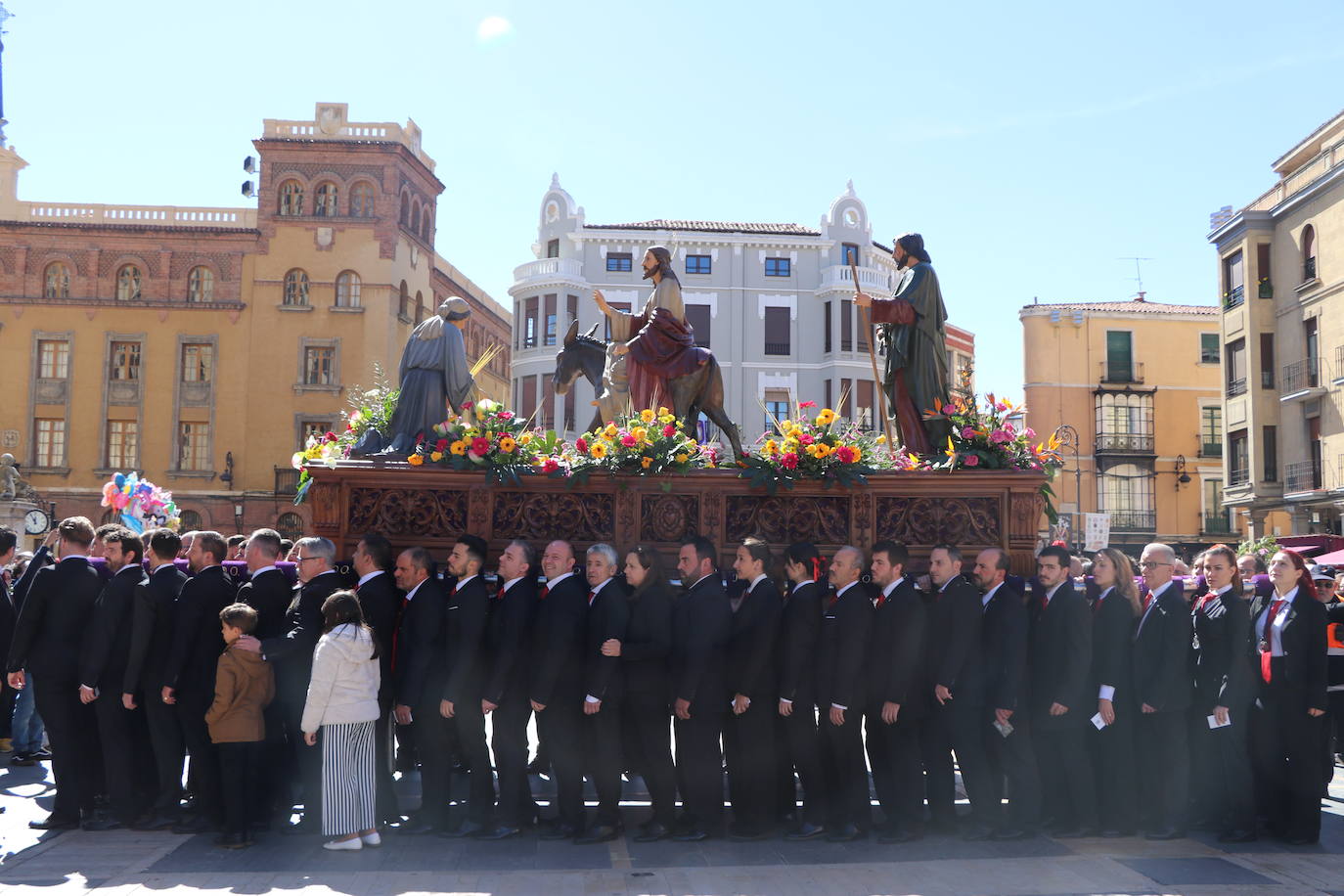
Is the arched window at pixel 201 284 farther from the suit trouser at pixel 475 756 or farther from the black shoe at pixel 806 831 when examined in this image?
the black shoe at pixel 806 831

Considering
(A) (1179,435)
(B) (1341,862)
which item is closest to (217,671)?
(B) (1341,862)

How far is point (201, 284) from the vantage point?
1550 inches

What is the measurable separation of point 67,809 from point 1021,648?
6313 mm

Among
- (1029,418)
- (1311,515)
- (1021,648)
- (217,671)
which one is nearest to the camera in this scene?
(217,671)

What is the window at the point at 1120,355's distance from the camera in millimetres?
45375

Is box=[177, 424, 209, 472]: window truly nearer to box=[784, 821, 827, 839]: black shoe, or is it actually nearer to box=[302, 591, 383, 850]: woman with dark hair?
box=[302, 591, 383, 850]: woman with dark hair

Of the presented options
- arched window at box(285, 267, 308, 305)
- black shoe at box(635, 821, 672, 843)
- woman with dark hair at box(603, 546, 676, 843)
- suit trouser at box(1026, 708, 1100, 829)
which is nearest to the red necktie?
suit trouser at box(1026, 708, 1100, 829)

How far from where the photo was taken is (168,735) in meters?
7.68

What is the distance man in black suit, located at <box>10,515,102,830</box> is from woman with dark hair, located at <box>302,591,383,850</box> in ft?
6.23

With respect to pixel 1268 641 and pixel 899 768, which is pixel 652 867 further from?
pixel 1268 641

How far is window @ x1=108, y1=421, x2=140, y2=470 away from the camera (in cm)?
3891

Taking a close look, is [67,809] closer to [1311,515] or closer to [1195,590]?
[1195,590]

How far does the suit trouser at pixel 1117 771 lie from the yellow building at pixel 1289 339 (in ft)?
87.1

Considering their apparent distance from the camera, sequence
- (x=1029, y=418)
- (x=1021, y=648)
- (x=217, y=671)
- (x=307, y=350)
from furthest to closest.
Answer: (x=1029, y=418), (x=307, y=350), (x=1021, y=648), (x=217, y=671)
